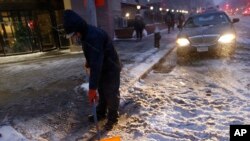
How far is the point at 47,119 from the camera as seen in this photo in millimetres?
5062

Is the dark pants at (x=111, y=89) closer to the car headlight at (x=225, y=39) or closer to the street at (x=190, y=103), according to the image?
the street at (x=190, y=103)

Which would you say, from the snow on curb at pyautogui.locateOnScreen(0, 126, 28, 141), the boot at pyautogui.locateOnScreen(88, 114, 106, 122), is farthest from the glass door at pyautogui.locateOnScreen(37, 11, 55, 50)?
the boot at pyautogui.locateOnScreen(88, 114, 106, 122)

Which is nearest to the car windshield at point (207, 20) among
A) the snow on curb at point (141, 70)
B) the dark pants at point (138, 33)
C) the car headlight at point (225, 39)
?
the car headlight at point (225, 39)

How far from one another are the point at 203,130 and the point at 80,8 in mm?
12250

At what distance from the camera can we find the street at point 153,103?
4.36 metres

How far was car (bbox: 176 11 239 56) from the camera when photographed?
9117 mm

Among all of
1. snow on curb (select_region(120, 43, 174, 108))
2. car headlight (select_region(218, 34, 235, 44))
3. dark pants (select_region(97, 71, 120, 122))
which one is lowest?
snow on curb (select_region(120, 43, 174, 108))

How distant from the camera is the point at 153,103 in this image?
5.56 m

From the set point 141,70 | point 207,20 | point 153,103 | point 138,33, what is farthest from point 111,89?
point 138,33

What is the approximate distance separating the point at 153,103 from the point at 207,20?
6421 mm

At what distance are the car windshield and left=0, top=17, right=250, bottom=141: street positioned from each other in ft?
6.59

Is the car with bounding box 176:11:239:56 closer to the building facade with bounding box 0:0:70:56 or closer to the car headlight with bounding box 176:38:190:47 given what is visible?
the car headlight with bounding box 176:38:190:47

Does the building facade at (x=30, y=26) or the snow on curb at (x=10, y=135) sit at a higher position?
the building facade at (x=30, y=26)

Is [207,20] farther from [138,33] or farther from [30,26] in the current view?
[30,26]
